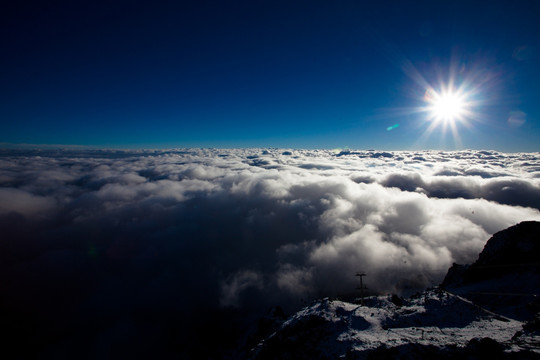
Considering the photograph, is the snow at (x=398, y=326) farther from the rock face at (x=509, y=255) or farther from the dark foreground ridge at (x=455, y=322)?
the rock face at (x=509, y=255)

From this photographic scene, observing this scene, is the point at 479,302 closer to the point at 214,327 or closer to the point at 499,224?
the point at 214,327

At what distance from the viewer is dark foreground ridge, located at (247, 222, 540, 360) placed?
20797 millimetres

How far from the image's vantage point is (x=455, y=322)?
99.8 ft

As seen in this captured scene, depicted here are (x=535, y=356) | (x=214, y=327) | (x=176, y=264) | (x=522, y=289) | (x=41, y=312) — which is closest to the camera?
(x=535, y=356)

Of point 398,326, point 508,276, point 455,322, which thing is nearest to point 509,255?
→ point 508,276

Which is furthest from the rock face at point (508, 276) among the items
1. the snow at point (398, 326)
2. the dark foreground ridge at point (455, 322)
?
the snow at point (398, 326)

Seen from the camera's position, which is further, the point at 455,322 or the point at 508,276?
the point at 508,276

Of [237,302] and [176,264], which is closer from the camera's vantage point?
[237,302]

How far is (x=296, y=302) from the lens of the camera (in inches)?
5017

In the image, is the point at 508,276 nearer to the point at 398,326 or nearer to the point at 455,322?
the point at 455,322

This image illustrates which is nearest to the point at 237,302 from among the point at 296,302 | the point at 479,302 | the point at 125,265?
the point at 296,302

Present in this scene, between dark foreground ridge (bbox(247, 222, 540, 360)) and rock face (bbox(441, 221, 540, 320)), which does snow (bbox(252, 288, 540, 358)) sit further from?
rock face (bbox(441, 221, 540, 320))

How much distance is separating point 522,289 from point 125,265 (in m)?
205

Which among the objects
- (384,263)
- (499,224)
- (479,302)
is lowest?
(384,263)
